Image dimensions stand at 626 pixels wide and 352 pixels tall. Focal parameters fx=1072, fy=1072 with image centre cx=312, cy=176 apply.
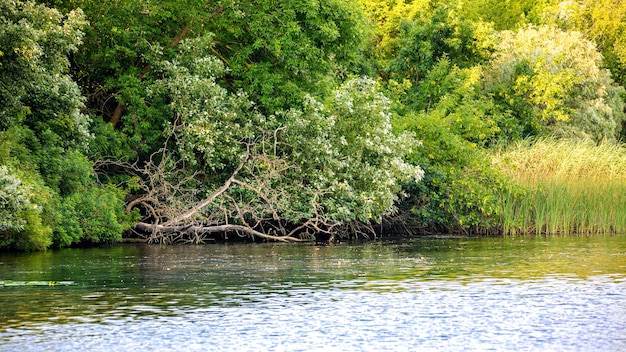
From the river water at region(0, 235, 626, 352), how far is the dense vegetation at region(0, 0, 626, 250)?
3.80 meters

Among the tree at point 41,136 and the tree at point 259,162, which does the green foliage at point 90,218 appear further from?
the tree at point 259,162

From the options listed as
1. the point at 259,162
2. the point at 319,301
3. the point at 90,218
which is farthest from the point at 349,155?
the point at 319,301

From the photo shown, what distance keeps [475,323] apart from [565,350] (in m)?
2.07

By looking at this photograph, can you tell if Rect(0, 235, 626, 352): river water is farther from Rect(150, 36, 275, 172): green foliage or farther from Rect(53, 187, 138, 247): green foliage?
Rect(150, 36, 275, 172): green foliage

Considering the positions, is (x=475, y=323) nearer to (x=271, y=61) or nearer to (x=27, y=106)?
(x=27, y=106)

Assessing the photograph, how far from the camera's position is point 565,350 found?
11.5 metres

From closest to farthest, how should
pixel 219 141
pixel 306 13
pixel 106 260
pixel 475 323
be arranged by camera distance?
pixel 475 323
pixel 106 260
pixel 219 141
pixel 306 13

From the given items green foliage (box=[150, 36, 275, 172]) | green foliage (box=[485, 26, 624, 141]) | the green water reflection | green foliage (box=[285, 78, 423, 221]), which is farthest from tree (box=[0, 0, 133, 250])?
green foliage (box=[485, 26, 624, 141])

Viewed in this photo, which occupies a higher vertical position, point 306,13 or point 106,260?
point 306,13

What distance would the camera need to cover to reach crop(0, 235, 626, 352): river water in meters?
12.3

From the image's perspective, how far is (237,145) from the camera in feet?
101

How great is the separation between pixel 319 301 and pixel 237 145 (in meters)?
15.4

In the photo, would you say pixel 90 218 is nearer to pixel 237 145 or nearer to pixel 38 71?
pixel 38 71

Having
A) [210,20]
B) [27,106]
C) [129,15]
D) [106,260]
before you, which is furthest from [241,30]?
[106,260]
